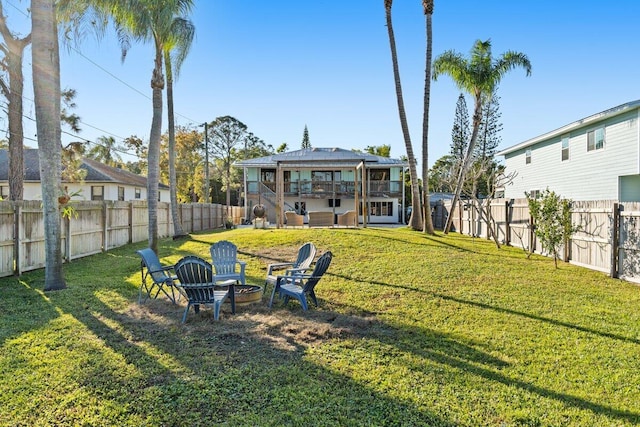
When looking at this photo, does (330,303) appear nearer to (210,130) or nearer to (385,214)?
(385,214)

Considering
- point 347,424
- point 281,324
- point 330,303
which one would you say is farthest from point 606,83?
point 347,424

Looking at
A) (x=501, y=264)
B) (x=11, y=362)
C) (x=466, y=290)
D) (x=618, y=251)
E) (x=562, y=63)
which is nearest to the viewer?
(x=11, y=362)


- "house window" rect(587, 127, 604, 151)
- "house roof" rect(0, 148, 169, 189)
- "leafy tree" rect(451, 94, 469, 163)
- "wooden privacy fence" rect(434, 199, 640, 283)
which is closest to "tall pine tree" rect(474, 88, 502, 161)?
"leafy tree" rect(451, 94, 469, 163)

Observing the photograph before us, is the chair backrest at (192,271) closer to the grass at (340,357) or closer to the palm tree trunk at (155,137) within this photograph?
the grass at (340,357)

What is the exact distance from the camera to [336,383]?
3861 millimetres

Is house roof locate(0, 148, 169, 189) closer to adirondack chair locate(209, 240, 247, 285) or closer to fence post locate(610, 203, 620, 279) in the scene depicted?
adirondack chair locate(209, 240, 247, 285)

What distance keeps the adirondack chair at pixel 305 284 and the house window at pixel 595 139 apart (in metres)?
15.7

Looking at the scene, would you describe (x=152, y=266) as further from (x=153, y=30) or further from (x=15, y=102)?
(x=15, y=102)

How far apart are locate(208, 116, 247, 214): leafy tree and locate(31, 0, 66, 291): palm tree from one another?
37451mm

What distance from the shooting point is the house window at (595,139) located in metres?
16.4

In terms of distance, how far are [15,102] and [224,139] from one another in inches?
1276

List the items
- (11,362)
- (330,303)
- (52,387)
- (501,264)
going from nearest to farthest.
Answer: (52,387) < (11,362) < (330,303) < (501,264)

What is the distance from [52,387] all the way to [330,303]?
421 centimetres

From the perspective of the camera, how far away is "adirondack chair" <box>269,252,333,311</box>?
634 centimetres
